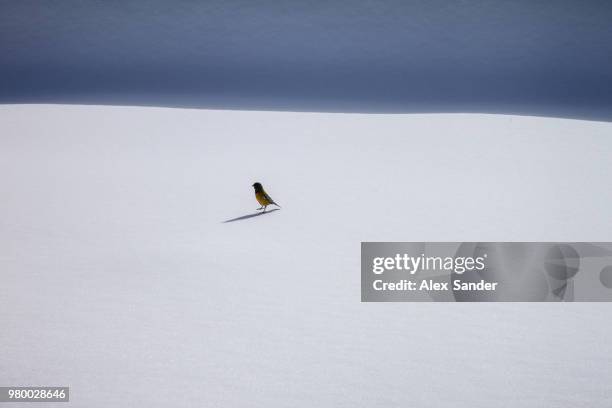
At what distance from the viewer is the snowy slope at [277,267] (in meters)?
2.09

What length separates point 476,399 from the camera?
6.53ft

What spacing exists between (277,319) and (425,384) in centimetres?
77

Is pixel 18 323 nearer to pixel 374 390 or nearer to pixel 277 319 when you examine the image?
pixel 277 319

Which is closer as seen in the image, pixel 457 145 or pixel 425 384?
pixel 425 384

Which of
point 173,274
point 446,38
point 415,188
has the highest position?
point 446,38

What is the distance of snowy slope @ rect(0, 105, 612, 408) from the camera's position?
2.09 metres

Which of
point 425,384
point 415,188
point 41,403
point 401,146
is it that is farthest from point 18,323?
point 401,146
